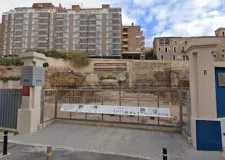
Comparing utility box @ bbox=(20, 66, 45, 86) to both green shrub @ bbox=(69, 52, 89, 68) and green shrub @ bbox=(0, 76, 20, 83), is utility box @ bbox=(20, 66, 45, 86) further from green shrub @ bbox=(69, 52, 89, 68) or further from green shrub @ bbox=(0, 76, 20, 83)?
green shrub @ bbox=(69, 52, 89, 68)

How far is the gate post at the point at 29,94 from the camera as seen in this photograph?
675 centimetres

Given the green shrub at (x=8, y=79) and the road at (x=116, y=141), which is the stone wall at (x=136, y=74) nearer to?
the green shrub at (x=8, y=79)

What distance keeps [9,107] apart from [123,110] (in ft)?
17.8

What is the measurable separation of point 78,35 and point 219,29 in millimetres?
49418

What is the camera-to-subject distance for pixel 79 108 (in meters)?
7.93

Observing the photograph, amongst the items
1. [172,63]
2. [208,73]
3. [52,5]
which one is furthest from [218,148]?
[52,5]

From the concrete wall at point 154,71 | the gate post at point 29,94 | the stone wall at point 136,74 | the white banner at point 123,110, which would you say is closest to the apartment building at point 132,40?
the concrete wall at point 154,71

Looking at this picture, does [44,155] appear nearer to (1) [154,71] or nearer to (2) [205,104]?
(2) [205,104]

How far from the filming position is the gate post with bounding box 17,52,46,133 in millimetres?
6746

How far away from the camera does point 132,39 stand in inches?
2213

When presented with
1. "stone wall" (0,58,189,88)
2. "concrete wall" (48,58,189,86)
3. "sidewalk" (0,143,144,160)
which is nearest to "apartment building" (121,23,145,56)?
"concrete wall" (48,58,189,86)

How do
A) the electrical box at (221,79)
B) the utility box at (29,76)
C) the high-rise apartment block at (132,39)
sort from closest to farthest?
the electrical box at (221,79), the utility box at (29,76), the high-rise apartment block at (132,39)

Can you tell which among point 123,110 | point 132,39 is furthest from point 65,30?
point 123,110

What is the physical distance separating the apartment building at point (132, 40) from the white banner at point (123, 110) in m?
47.4
